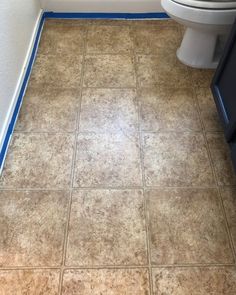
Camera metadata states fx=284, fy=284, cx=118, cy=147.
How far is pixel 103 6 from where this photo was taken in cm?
192

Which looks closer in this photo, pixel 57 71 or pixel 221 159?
pixel 221 159

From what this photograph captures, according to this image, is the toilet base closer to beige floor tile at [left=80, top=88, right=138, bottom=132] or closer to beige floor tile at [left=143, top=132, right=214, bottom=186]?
beige floor tile at [left=80, top=88, right=138, bottom=132]

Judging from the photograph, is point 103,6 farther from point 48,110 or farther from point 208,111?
point 208,111

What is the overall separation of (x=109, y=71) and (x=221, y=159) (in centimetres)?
78

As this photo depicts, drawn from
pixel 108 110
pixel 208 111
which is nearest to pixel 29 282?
pixel 108 110

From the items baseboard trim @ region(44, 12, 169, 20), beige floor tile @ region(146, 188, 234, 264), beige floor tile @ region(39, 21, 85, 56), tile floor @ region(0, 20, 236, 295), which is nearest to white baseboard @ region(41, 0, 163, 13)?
baseboard trim @ region(44, 12, 169, 20)

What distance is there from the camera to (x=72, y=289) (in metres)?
0.90

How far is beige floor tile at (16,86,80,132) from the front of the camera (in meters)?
1.34

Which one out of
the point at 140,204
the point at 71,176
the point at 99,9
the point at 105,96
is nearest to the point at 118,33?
the point at 99,9

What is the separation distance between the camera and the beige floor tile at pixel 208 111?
1.35 m

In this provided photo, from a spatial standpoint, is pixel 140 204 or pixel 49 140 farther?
pixel 49 140

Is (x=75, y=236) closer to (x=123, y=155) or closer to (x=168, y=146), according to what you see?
(x=123, y=155)

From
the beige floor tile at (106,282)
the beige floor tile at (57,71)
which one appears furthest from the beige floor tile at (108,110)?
the beige floor tile at (106,282)

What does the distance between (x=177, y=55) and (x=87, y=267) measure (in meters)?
1.27
